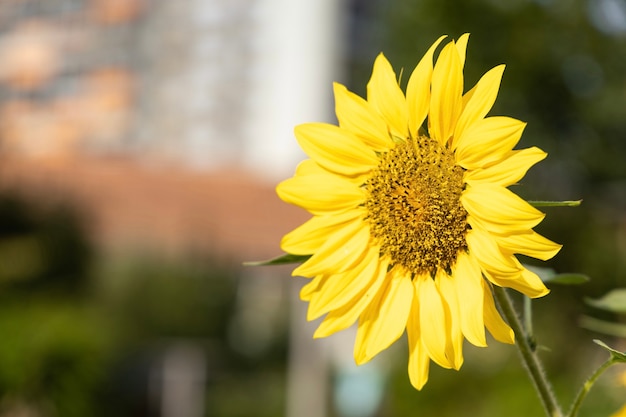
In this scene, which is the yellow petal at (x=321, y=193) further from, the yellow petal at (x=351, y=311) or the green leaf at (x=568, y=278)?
the green leaf at (x=568, y=278)

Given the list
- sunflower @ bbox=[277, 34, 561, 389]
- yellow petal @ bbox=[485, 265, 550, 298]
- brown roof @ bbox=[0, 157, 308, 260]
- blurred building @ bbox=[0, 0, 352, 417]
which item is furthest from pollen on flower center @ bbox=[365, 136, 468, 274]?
blurred building @ bbox=[0, 0, 352, 417]

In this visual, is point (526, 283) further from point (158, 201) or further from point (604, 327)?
point (158, 201)

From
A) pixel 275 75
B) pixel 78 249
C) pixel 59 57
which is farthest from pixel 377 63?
pixel 59 57

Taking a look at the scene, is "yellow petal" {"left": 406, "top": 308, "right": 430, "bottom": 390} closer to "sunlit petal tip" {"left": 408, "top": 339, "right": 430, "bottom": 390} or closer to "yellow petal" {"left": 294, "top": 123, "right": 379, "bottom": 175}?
"sunlit petal tip" {"left": 408, "top": 339, "right": 430, "bottom": 390}

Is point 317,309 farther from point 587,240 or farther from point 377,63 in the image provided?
point 587,240

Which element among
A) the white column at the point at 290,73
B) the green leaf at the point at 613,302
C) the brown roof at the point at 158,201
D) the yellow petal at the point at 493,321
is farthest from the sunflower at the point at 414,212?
the white column at the point at 290,73

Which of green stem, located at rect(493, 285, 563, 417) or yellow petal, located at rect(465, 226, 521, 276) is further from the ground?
yellow petal, located at rect(465, 226, 521, 276)
